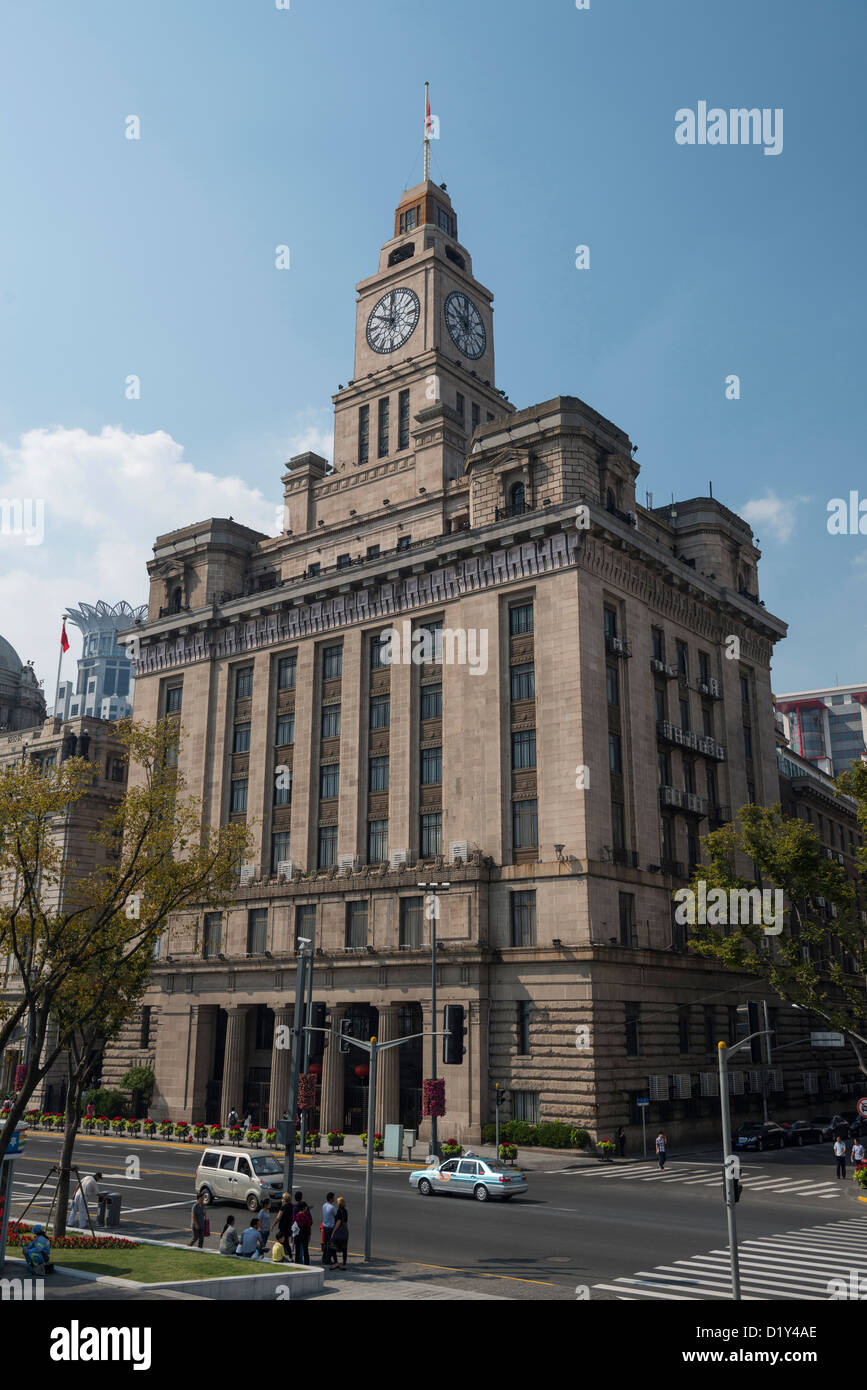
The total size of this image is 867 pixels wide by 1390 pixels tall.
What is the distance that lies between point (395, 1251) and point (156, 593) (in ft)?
198

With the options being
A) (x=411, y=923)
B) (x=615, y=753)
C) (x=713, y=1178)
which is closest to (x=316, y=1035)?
(x=411, y=923)

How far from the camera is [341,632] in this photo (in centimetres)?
6775

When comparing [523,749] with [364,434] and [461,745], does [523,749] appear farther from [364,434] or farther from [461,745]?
[364,434]

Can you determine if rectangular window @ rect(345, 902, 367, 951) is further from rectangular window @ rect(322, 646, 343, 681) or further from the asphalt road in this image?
rectangular window @ rect(322, 646, 343, 681)

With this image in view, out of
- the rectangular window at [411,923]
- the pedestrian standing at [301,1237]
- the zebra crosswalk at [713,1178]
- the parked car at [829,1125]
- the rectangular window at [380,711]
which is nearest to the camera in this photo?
the pedestrian standing at [301,1237]

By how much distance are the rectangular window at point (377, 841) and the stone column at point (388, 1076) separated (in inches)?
338

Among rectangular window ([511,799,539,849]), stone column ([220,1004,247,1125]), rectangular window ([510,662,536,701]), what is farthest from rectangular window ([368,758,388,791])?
stone column ([220,1004,247,1125])

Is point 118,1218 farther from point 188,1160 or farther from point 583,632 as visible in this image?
point 583,632

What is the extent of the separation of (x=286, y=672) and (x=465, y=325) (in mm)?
Answer: 30007

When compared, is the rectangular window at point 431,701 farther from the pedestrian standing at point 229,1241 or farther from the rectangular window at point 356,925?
the pedestrian standing at point 229,1241

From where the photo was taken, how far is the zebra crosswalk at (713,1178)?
39.6 metres

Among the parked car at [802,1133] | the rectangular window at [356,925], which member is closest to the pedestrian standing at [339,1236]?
the rectangular window at [356,925]

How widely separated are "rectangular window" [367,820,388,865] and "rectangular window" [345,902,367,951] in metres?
2.70
